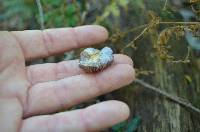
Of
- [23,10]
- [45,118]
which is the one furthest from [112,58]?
[23,10]

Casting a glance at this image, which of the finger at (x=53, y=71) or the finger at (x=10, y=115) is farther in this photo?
the finger at (x=53, y=71)

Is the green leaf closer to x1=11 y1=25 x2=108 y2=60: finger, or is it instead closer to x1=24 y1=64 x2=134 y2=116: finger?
x1=24 y1=64 x2=134 y2=116: finger

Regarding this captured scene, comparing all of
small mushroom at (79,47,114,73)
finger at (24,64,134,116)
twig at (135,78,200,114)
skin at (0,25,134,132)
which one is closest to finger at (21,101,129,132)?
skin at (0,25,134,132)

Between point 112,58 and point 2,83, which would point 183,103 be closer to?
point 112,58

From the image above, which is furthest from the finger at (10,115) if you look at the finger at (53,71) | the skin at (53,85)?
the finger at (53,71)

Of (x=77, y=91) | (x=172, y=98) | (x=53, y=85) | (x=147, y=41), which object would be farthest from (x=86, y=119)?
(x=147, y=41)

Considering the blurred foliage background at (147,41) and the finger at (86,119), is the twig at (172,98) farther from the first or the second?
the finger at (86,119)
